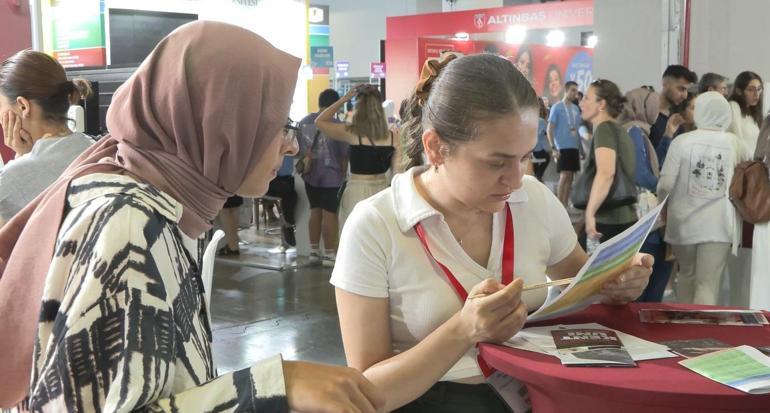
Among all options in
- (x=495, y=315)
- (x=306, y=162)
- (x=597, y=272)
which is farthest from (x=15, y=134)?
(x=306, y=162)

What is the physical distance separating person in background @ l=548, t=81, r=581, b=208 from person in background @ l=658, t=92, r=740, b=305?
4.27 metres

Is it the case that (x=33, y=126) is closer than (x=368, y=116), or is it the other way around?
(x=33, y=126)

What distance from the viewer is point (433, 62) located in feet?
6.18

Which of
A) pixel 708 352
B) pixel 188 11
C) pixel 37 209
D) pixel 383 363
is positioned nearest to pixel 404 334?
pixel 383 363

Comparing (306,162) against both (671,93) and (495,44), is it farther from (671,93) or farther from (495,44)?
(495,44)

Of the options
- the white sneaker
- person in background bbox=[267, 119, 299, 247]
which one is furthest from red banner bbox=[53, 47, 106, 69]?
the white sneaker

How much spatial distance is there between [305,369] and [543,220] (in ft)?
3.47

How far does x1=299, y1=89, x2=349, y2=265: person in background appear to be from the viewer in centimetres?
731

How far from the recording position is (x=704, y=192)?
4.59 metres

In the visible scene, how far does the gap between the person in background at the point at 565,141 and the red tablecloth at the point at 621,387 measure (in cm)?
775

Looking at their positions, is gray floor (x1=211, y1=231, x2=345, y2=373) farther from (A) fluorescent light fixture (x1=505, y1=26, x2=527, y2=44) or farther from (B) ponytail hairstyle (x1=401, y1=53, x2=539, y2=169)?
(A) fluorescent light fixture (x1=505, y1=26, x2=527, y2=44)

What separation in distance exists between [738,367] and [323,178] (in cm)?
622

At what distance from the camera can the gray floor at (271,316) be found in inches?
188

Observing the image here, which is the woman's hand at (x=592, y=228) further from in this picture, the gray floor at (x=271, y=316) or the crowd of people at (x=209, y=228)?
the crowd of people at (x=209, y=228)
